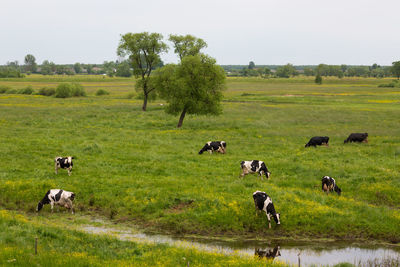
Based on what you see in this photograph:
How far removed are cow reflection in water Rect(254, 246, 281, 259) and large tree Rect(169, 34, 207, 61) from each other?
56148mm

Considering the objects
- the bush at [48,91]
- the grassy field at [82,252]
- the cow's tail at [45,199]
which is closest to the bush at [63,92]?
the bush at [48,91]

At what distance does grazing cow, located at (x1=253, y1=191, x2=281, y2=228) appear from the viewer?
18875 mm

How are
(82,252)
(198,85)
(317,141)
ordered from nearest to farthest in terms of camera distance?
(82,252)
(317,141)
(198,85)

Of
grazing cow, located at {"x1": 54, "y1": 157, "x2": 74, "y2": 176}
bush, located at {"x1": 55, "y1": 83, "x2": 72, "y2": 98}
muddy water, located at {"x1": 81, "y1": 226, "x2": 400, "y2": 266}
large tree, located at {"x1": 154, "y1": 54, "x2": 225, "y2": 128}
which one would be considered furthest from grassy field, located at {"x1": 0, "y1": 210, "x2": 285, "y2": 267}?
bush, located at {"x1": 55, "y1": 83, "x2": 72, "y2": 98}

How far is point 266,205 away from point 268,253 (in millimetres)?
2886

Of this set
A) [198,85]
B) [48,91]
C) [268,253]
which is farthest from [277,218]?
[48,91]

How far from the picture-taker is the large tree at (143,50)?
215 ft

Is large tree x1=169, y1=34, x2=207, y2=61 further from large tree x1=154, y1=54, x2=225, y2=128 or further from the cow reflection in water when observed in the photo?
the cow reflection in water

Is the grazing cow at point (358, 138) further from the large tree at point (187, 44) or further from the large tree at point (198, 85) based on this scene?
the large tree at point (187, 44)

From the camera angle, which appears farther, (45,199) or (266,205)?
(45,199)

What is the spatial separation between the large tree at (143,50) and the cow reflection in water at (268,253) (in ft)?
175

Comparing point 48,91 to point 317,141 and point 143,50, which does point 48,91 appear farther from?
point 317,141

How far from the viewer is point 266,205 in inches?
747

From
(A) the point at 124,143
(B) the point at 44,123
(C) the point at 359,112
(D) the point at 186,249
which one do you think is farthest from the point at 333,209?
(C) the point at 359,112
